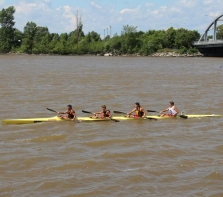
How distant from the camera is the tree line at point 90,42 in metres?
136

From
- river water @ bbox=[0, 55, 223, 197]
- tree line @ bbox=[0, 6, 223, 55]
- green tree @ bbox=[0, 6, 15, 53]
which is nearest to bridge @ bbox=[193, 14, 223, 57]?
tree line @ bbox=[0, 6, 223, 55]

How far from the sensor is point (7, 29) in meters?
146

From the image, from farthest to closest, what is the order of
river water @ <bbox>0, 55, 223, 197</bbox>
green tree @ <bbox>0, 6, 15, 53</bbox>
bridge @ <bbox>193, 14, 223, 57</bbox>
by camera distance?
green tree @ <bbox>0, 6, 15, 53</bbox>
bridge @ <bbox>193, 14, 223, 57</bbox>
river water @ <bbox>0, 55, 223, 197</bbox>

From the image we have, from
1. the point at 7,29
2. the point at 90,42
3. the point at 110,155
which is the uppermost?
the point at 7,29

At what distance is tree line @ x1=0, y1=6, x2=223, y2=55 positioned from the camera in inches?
5349

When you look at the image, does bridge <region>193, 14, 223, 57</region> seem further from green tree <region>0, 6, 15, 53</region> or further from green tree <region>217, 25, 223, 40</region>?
green tree <region>0, 6, 15, 53</region>

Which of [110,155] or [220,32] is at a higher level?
[220,32]

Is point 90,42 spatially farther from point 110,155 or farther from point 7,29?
point 110,155

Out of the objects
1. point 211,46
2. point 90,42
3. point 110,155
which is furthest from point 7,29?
point 110,155

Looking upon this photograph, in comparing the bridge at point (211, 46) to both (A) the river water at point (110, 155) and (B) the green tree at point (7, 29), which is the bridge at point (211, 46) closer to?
(B) the green tree at point (7, 29)

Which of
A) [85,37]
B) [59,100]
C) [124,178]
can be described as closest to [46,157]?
[124,178]

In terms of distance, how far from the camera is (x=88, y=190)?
11.6 metres

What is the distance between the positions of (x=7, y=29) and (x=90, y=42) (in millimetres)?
28688

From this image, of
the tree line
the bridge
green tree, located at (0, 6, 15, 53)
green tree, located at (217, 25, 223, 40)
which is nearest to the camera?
the bridge
